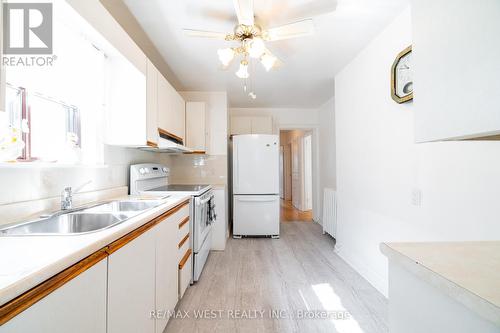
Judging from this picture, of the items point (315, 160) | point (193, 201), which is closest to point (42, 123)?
point (193, 201)

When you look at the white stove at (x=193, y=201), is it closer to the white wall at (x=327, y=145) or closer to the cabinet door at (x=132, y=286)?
the cabinet door at (x=132, y=286)

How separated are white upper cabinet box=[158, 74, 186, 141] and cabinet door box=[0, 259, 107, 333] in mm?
1514

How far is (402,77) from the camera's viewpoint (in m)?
1.67

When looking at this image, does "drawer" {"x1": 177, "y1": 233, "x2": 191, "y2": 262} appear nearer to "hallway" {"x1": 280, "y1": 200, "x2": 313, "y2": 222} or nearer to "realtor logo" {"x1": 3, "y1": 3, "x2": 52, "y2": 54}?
"realtor logo" {"x1": 3, "y1": 3, "x2": 52, "y2": 54}

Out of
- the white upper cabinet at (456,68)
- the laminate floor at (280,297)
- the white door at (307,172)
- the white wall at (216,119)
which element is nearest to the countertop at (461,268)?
the white upper cabinet at (456,68)

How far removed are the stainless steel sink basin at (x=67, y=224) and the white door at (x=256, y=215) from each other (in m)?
2.29

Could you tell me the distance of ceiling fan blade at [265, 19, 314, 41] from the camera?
4.79 feet

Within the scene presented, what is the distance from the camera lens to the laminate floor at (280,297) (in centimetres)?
154

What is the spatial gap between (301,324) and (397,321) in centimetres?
113

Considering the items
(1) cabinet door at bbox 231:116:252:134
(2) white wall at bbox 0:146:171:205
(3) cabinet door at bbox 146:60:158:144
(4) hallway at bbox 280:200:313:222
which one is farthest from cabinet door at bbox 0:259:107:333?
(4) hallway at bbox 280:200:313:222

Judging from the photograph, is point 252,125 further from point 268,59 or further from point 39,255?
point 39,255

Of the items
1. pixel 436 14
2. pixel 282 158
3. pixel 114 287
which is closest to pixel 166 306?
pixel 114 287

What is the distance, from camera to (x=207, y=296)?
6.16ft

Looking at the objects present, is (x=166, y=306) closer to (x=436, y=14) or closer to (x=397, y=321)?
(x=397, y=321)
